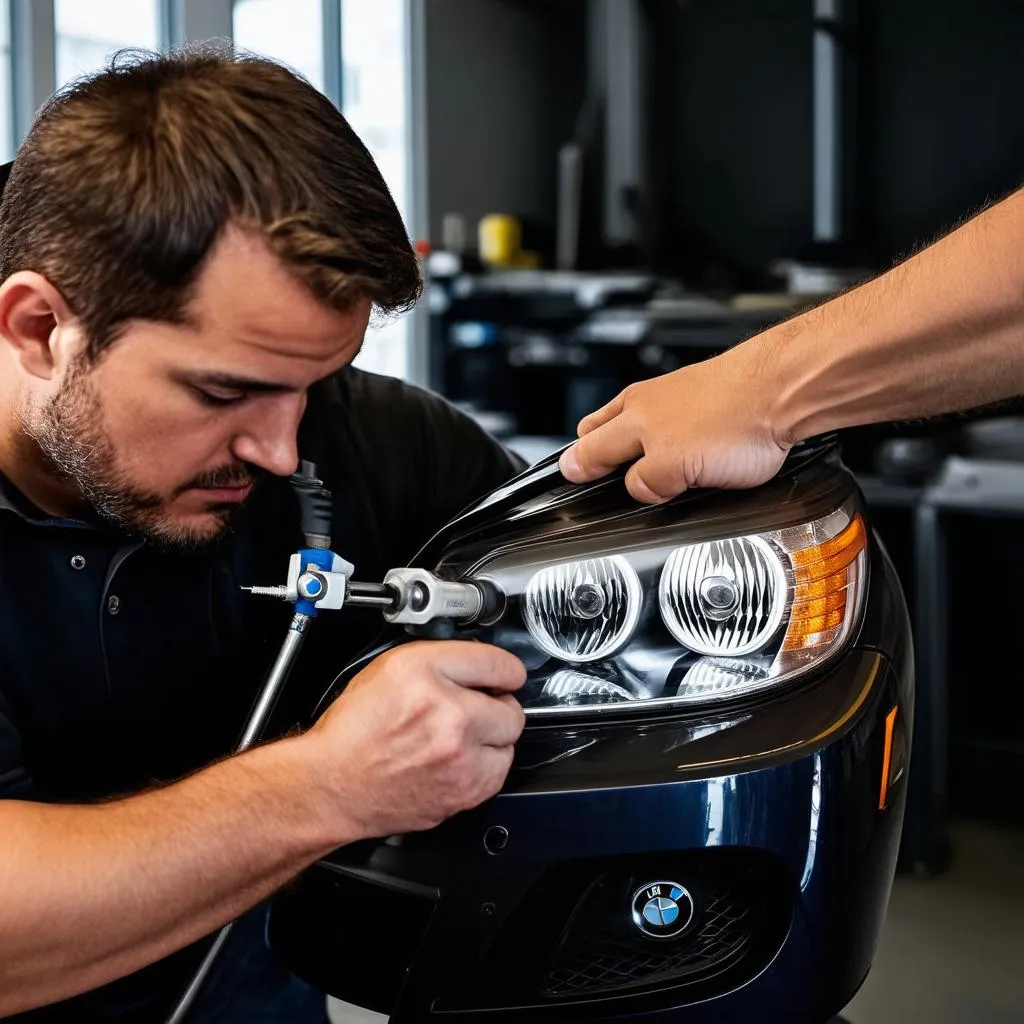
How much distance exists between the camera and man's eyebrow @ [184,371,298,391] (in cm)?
96

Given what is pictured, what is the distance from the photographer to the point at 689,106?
455cm

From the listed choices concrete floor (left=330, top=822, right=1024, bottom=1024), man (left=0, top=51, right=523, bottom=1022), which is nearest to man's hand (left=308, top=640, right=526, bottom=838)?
man (left=0, top=51, right=523, bottom=1022)

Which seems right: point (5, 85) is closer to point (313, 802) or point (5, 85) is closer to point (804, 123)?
point (313, 802)

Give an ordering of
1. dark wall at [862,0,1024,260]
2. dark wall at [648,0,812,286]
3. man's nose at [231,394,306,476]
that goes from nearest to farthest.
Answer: man's nose at [231,394,306,476]
dark wall at [862,0,1024,260]
dark wall at [648,0,812,286]

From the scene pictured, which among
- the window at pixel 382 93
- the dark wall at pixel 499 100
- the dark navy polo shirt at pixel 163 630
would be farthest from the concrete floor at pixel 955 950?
the dark wall at pixel 499 100

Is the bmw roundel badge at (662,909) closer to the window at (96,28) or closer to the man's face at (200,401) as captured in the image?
the man's face at (200,401)

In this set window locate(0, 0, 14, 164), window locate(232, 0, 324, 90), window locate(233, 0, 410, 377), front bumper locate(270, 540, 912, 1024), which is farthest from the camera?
window locate(233, 0, 410, 377)

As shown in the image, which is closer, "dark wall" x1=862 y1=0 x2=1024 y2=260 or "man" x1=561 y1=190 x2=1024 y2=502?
"man" x1=561 y1=190 x2=1024 y2=502

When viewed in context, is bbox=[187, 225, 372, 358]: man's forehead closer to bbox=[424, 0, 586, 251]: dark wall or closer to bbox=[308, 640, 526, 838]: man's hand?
bbox=[308, 640, 526, 838]: man's hand

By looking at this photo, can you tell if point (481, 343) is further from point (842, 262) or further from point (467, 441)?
point (467, 441)

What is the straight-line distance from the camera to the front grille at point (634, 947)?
0.85 meters

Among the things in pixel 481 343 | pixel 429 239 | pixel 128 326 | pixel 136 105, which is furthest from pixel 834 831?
pixel 429 239

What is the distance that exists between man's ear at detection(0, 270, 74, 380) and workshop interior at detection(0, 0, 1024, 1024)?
231mm

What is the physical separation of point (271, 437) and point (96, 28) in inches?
87.4
